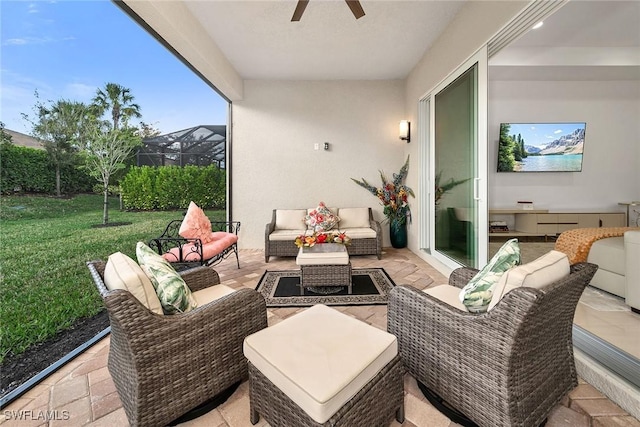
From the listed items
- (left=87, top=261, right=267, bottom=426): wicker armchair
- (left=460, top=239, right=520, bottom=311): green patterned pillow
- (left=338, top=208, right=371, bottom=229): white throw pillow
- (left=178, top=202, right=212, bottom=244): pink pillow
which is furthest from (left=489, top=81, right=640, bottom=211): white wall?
(left=87, top=261, right=267, bottom=426): wicker armchair

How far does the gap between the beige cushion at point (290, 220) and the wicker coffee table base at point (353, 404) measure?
3307 mm

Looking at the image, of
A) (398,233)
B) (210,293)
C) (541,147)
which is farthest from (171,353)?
(541,147)

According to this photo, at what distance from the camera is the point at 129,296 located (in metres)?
1.04

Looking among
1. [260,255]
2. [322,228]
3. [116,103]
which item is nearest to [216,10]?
[116,103]

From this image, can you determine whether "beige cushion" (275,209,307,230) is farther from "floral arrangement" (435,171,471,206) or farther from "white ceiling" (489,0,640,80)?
"white ceiling" (489,0,640,80)

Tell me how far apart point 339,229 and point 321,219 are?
0.42 m

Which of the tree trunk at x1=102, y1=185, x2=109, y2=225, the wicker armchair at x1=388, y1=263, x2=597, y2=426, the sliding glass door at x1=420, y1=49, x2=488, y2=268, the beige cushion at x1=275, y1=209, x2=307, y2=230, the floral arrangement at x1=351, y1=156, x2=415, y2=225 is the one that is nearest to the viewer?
the wicker armchair at x1=388, y1=263, x2=597, y2=426

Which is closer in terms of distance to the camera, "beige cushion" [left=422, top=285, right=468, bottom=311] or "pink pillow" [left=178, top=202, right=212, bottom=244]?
"beige cushion" [left=422, top=285, right=468, bottom=311]

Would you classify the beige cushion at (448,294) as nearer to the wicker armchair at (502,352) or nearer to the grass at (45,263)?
the wicker armchair at (502,352)

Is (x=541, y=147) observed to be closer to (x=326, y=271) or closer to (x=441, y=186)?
(x=441, y=186)

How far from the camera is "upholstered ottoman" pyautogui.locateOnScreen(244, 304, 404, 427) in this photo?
0.91 meters

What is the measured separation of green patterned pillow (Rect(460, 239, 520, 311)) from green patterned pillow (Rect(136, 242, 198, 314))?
4.77 ft

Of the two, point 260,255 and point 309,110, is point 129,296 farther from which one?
point 309,110

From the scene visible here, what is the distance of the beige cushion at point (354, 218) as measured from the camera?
452cm
